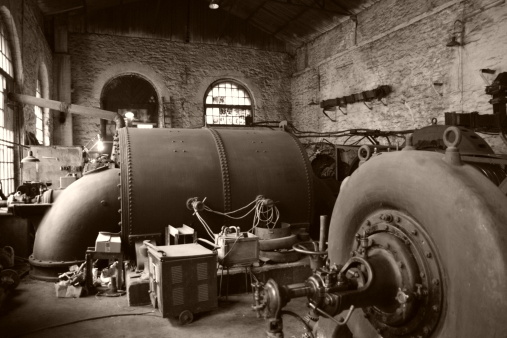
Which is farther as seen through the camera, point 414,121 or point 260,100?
point 260,100

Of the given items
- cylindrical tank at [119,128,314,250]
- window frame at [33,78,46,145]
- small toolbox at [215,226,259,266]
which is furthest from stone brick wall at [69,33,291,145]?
small toolbox at [215,226,259,266]

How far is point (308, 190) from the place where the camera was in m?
5.92

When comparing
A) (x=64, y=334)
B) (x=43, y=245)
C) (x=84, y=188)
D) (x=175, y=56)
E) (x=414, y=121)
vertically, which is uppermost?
(x=175, y=56)

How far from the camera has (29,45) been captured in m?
9.14

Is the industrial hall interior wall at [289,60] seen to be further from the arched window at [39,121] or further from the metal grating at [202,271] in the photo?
the metal grating at [202,271]

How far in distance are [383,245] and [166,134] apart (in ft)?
13.9

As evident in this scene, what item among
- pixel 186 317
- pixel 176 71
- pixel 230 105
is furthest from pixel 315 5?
pixel 186 317

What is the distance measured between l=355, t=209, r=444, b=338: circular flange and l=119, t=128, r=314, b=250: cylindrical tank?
138 inches

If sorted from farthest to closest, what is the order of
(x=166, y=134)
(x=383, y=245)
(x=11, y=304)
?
(x=166, y=134), (x=11, y=304), (x=383, y=245)

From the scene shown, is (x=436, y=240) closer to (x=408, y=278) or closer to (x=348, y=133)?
(x=408, y=278)

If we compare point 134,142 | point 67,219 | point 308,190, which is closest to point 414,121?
point 308,190

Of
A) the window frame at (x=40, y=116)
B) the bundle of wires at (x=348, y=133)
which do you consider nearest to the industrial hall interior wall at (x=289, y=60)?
the bundle of wires at (x=348, y=133)

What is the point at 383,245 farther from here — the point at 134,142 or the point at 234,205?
the point at 134,142

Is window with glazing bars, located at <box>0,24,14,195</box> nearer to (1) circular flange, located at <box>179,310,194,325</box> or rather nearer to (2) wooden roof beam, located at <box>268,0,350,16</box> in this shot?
(1) circular flange, located at <box>179,310,194,325</box>
